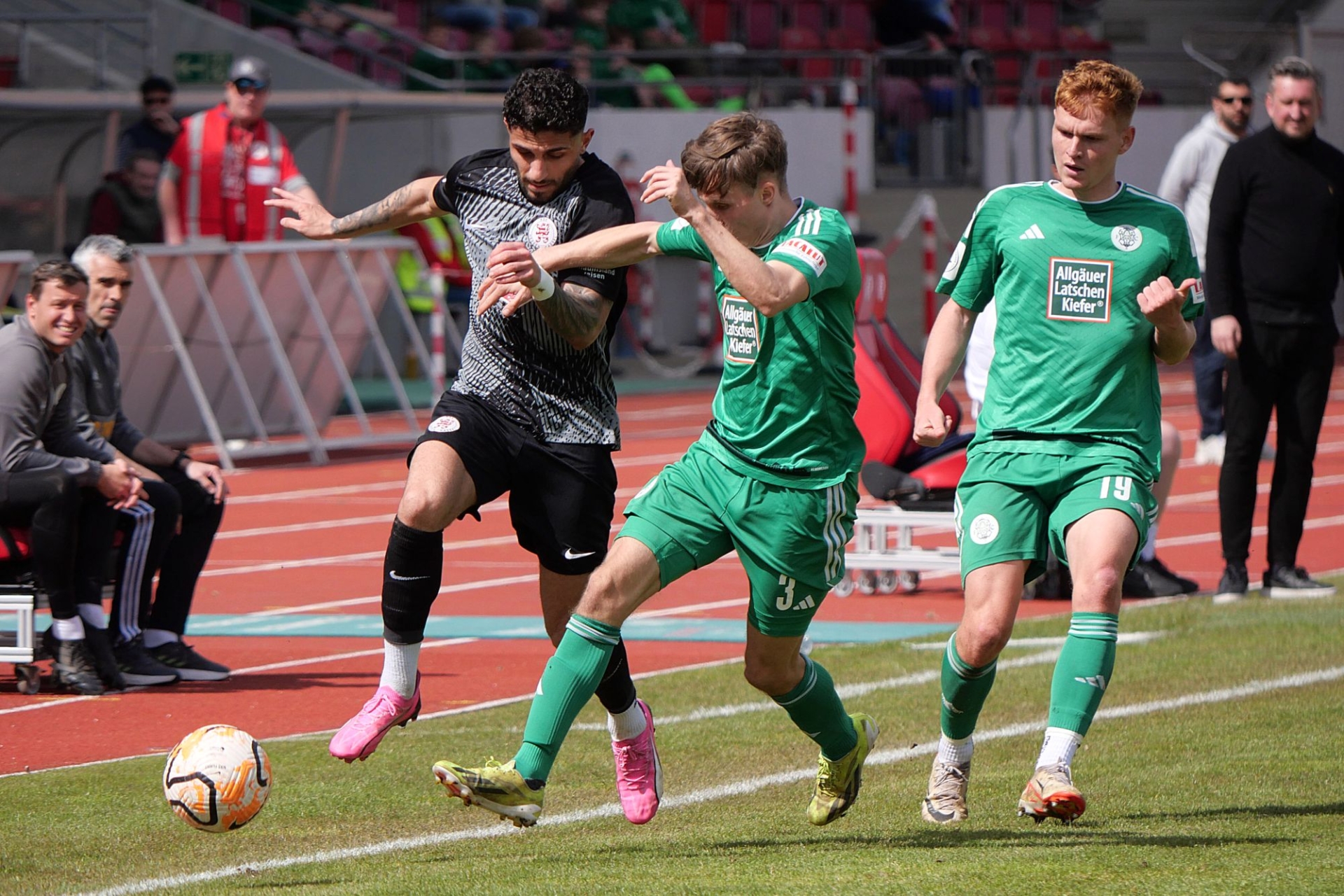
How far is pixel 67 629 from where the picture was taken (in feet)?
26.1

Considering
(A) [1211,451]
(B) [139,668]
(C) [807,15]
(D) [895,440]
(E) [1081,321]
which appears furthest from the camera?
(C) [807,15]

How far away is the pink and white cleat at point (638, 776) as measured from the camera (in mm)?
5496

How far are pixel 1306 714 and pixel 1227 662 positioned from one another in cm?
110

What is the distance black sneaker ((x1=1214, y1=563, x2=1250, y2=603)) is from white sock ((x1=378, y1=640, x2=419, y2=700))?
5254 mm

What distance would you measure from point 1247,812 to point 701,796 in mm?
1664

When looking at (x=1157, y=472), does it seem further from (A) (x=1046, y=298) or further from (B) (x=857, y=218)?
(B) (x=857, y=218)

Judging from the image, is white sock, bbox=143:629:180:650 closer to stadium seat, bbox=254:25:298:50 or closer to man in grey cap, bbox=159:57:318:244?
man in grey cap, bbox=159:57:318:244

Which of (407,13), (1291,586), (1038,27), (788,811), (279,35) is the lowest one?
(1038,27)

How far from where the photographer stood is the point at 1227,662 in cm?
819

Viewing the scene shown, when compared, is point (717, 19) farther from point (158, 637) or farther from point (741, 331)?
point (741, 331)

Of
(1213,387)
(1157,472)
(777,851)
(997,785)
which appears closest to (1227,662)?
(997,785)

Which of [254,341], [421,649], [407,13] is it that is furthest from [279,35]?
[421,649]

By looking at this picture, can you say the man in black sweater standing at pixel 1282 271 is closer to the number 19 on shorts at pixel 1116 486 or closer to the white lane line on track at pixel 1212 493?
the white lane line on track at pixel 1212 493

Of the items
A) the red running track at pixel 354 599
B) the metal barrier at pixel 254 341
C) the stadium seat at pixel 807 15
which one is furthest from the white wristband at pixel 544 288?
the stadium seat at pixel 807 15
